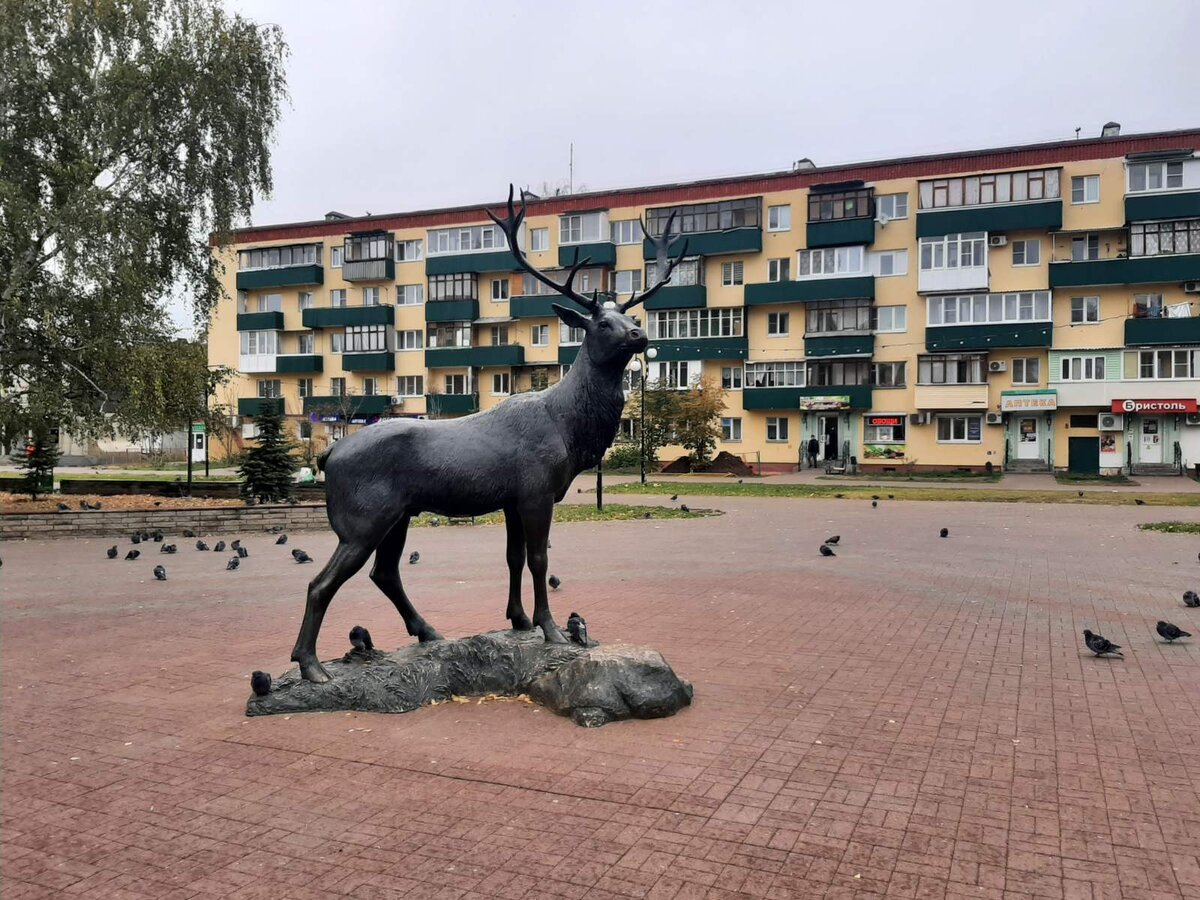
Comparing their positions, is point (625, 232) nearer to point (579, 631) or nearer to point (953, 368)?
point (953, 368)

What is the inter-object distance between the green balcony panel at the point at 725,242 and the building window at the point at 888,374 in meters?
9.21

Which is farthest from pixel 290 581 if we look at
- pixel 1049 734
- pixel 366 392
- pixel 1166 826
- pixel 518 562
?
pixel 366 392

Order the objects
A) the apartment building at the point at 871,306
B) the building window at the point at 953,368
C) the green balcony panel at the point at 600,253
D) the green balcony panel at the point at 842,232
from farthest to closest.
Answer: the green balcony panel at the point at 600,253, the green balcony panel at the point at 842,232, the building window at the point at 953,368, the apartment building at the point at 871,306

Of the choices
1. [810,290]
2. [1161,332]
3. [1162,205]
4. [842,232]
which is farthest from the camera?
[810,290]

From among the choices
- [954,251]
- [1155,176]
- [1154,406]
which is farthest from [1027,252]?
[1154,406]

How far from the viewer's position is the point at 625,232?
2061 inches

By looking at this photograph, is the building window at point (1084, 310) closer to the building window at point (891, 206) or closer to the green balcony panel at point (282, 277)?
the building window at point (891, 206)

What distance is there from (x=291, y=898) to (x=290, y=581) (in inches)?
389

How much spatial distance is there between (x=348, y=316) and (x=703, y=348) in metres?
23.8

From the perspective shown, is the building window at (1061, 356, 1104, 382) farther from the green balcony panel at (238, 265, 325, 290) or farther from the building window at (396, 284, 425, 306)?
the green balcony panel at (238, 265, 325, 290)

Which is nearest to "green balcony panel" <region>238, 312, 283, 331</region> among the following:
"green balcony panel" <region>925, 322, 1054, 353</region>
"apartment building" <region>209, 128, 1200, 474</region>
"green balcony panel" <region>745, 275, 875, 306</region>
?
"apartment building" <region>209, 128, 1200, 474</region>

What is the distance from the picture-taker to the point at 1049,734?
237 inches

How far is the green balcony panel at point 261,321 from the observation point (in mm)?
60250

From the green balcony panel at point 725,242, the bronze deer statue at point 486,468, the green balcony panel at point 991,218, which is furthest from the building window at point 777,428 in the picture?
the bronze deer statue at point 486,468
